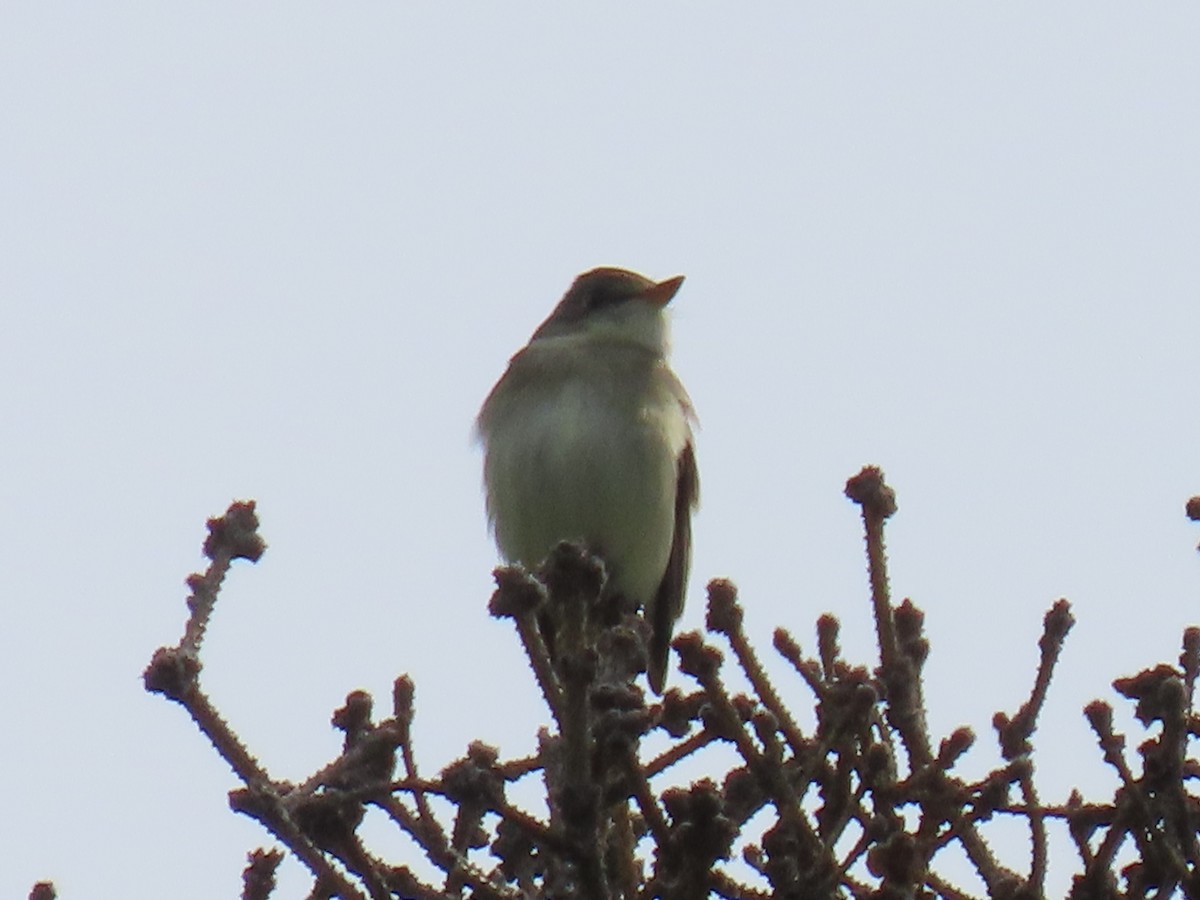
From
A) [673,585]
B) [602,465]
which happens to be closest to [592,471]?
[602,465]

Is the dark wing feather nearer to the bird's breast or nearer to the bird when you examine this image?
the bird

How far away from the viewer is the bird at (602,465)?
Answer: 6992mm

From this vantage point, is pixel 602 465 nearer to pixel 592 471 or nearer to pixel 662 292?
pixel 592 471

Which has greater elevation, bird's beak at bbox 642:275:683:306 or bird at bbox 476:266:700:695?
bird's beak at bbox 642:275:683:306

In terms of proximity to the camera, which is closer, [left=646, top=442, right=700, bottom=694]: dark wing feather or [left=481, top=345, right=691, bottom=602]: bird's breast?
[left=481, top=345, right=691, bottom=602]: bird's breast

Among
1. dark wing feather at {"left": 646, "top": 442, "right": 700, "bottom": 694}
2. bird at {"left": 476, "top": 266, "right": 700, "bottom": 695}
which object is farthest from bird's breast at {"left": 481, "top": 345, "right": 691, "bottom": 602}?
dark wing feather at {"left": 646, "top": 442, "right": 700, "bottom": 694}

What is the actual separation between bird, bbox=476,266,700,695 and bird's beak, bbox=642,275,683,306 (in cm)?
36

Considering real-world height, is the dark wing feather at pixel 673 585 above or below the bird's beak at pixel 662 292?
below

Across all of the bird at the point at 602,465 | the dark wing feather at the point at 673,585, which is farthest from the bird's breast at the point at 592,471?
the dark wing feather at the point at 673,585

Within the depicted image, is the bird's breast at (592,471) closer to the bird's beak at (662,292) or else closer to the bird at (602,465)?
the bird at (602,465)

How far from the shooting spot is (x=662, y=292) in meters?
8.17

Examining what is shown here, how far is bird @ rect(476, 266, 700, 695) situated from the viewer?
275 inches

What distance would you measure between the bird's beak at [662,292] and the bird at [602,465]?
0.36m

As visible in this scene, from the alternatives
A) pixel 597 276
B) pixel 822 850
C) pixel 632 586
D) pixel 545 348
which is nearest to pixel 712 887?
pixel 822 850
